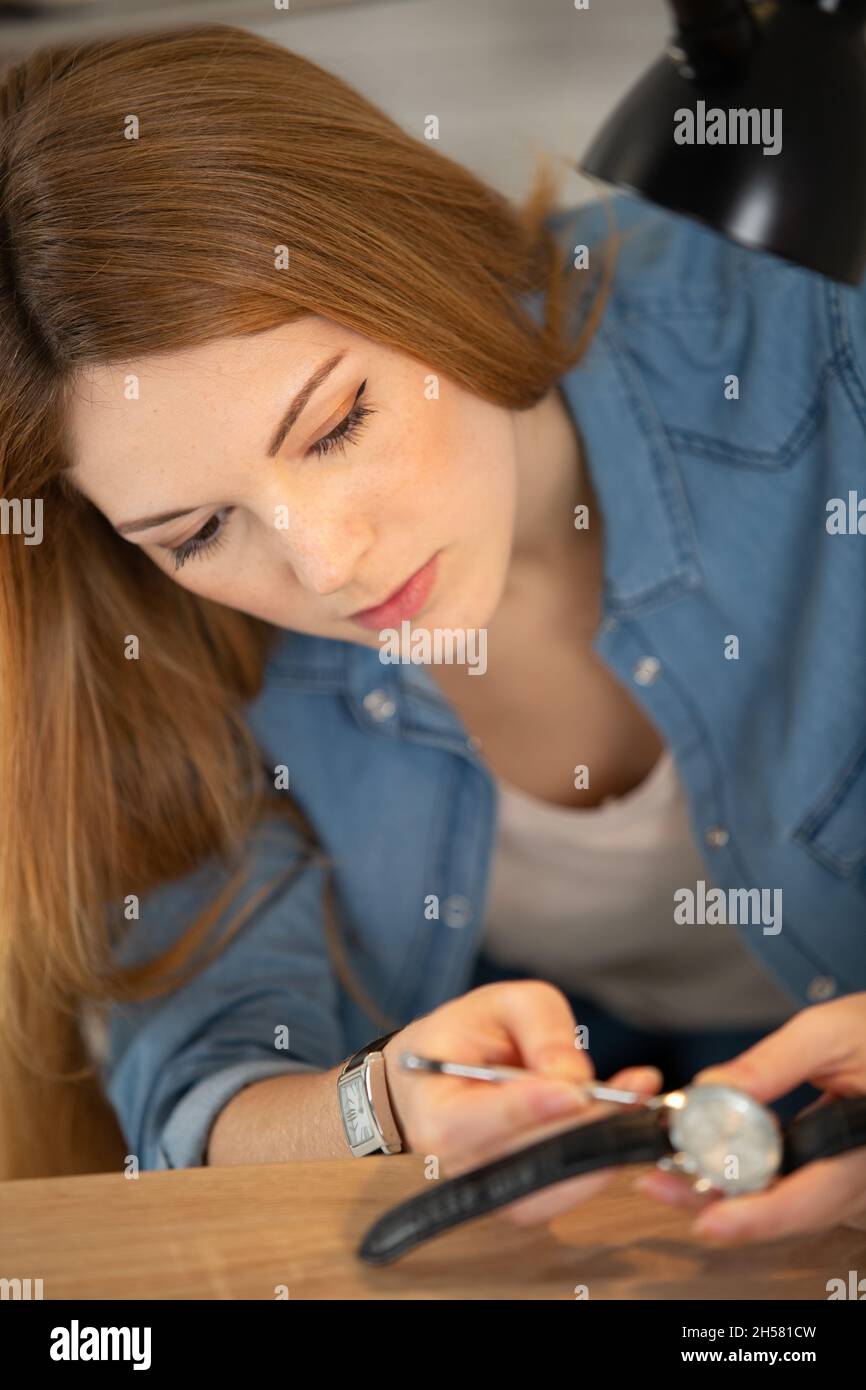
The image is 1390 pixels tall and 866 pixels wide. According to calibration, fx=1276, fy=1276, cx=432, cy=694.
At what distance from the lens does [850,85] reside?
68 cm

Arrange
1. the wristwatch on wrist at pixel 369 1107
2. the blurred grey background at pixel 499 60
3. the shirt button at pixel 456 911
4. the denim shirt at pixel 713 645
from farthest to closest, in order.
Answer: the blurred grey background at pixel 499 60 < the shirt button at pixel 456 911 < the denim shirt at pixel 713 645 < the wristwatch on wrist at pixel 369 1107

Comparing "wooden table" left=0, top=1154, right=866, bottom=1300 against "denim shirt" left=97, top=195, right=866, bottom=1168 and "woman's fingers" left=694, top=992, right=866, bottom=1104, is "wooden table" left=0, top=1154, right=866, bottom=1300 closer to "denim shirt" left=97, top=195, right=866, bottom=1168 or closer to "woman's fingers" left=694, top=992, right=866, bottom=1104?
"woman's fingers" left=694, top=992, right=866, bottom=1104

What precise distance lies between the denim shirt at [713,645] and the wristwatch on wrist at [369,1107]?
0.75ft

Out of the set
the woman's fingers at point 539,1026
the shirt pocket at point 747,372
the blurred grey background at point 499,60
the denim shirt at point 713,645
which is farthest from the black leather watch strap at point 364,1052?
the blurred grey background at point 499,60

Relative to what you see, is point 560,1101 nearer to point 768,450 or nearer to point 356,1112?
point 356,1112

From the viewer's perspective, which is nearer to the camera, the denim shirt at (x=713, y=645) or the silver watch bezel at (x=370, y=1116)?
the silver watch bezel at (x=370, y=1116)

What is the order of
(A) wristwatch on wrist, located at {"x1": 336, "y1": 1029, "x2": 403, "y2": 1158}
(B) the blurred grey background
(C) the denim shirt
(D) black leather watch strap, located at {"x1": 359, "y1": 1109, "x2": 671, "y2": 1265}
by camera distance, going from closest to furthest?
1. (D) black leather watch strap, located at {"x1": 359, "y1": 1109, "x2": 671, "y2": 1265}
2. (A) wristwatch on wrist, located at {"x1": 336, "y1": 1029, "x2": 403, "y2": 1158}
3. (C) the denim shirt
4. (B) the blurred grey background

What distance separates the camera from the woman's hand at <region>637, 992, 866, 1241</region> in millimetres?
510

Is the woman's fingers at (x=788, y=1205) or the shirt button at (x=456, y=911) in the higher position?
the shirt button at (x=456, y=911)

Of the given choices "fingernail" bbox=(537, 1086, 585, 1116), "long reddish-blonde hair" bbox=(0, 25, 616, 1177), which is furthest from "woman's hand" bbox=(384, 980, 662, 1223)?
"long reddish-blonde hair" bbox=(0, 25, 616, 1177)

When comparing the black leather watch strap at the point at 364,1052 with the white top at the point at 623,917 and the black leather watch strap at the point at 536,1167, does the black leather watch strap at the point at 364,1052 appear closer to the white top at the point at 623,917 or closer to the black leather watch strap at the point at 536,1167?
the black leather watch strap at the point at 536,1167

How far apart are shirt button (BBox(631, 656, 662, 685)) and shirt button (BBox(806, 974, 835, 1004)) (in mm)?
263

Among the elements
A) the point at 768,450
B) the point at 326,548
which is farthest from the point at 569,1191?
the point at 768,450

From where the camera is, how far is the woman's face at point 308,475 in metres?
0.70
